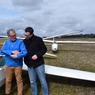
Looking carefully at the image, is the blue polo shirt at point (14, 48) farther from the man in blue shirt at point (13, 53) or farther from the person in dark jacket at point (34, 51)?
the person in dark jacket at point (34, 51)

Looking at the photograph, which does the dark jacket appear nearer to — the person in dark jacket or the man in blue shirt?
the person in dark jacket

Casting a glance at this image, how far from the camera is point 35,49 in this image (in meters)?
5.27

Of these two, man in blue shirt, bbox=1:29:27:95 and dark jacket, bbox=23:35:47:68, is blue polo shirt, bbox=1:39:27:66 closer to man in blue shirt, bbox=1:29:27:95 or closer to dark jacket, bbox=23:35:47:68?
man in blue shirt, bbox=1:29:27:95

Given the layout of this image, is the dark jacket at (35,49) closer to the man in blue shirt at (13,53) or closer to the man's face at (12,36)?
the man in blue shirt at (13,53)

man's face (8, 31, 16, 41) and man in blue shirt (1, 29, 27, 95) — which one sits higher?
man's face (8, 31, 16, 41)

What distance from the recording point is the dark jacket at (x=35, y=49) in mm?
5246

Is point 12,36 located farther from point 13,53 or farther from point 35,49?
point 35,49

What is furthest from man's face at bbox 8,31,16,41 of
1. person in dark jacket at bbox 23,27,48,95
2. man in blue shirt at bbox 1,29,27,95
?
person in dark jacket at bbox 23,27,48,95

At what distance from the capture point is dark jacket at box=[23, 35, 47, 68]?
17.2 feet

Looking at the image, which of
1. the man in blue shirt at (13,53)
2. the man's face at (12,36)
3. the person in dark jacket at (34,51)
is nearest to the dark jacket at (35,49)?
the person in dark jacket at (34,51)

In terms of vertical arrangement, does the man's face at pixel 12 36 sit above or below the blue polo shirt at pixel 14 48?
above

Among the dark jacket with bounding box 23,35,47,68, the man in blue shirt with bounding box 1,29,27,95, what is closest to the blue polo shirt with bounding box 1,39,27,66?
the man in blue shirt with bounding box 1,29,27,95

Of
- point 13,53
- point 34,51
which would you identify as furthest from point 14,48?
point 34,51

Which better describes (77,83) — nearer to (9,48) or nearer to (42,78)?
(42,78)
